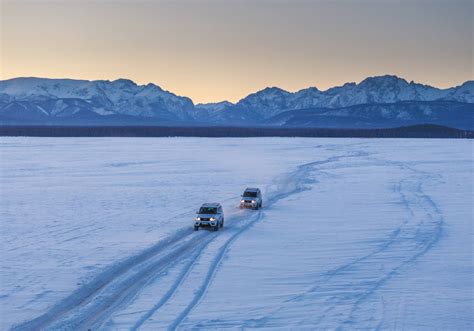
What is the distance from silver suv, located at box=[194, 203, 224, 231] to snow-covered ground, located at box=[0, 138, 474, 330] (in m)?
0.53

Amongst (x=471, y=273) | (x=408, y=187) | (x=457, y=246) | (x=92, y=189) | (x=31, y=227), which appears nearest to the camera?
(x=471, y=273)

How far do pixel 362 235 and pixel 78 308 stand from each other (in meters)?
16.6

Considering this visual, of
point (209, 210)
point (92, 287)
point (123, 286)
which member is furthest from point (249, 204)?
point (92, 287)

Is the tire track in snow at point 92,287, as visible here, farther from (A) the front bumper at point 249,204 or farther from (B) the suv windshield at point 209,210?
(A) the front bumper at point 249,204

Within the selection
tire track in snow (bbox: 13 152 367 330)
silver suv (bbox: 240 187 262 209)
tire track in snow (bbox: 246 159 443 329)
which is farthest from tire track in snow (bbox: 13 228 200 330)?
silver suv (bbox: 240 187 262 209)

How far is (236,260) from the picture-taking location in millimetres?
25438

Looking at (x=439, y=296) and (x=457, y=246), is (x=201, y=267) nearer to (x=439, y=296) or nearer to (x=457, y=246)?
(x=439, y=296)

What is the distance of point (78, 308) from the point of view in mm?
18484

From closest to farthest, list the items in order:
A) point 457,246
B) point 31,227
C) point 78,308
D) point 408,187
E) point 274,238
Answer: point 78,308
point 457,246
point 274,238
point 31,227
point 408,187

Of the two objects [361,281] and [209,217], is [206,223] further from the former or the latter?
[361,281]

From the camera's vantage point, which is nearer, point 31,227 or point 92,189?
point 31,227

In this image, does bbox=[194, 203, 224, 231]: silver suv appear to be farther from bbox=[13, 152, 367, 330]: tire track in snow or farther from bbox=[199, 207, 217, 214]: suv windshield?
bbox=[13, 152, 367, 330]: tire track in snow

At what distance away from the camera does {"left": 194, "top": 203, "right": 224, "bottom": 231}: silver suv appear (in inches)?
1262

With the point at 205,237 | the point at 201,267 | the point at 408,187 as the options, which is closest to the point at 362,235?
the point at 205,237
